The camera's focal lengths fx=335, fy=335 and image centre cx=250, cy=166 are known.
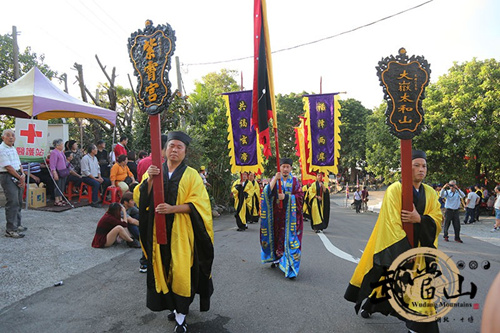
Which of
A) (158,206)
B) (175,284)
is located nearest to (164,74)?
(158,206)

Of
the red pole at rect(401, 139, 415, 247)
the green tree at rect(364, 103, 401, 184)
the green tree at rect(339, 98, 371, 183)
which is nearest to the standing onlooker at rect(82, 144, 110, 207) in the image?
the red pole at rect(401, 139, 415, 247)

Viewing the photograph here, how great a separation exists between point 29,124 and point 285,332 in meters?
6.91

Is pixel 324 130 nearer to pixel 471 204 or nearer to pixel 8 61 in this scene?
pixel 471 204

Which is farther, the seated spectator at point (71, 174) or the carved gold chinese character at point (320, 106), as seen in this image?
the carved gold chinese character at point (320, 106)

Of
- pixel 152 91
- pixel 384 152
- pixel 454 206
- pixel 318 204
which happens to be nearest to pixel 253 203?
pixel 318 204

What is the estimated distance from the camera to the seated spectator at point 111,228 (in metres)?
6.25

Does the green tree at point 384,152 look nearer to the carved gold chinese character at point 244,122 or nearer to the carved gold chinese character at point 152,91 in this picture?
the carved gold chinese character at point 244,122

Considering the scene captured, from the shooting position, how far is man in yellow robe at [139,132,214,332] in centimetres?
319

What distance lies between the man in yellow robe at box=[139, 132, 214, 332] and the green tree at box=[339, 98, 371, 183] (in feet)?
88.9

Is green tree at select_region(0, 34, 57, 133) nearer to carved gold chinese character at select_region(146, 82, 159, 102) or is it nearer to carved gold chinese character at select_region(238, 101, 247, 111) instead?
carved gold chinese character at select_region(238, 101, 247, 111)

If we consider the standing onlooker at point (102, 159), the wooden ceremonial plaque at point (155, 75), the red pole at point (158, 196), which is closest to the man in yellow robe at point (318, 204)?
the standing onlooker at point (102, 159)

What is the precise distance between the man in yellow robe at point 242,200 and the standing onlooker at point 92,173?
12.6 ft

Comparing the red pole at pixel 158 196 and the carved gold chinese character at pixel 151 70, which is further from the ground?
the carved gold chinese character at pixel 151 70

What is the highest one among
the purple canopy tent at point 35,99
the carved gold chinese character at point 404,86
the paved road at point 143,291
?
the purple canopy tent at point 35,99
